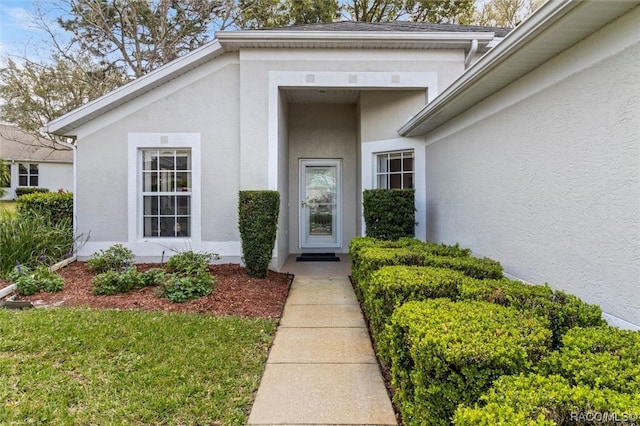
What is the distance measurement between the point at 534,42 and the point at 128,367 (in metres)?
4.63

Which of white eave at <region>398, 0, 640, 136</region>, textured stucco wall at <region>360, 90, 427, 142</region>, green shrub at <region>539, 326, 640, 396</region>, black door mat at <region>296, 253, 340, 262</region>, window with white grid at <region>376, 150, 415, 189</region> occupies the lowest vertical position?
black door mat at <region>296, 253, 340, 262</region>

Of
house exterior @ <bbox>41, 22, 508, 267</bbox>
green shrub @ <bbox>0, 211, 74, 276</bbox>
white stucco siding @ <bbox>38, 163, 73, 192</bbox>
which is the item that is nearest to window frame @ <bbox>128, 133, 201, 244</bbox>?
house exterior @ <bbox>41, 22, 508, 267</bbox>

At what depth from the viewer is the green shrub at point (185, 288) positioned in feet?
17.4

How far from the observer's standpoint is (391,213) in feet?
23.3

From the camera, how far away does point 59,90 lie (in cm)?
1573

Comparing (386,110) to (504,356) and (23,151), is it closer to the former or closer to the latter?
(504,356)

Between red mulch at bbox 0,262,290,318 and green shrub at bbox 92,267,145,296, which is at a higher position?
green shrub at bbox 92,267,145,296

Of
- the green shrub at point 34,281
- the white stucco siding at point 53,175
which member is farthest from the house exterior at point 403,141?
the white stucco siding at point 53,175

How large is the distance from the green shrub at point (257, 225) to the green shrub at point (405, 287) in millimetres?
3296

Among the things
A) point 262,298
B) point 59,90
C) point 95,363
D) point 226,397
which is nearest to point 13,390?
point 95,363

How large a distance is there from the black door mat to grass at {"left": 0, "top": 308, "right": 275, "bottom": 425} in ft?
14.8

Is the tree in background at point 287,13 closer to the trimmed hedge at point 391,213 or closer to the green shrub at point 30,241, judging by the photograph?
the green shrub at point 30,241

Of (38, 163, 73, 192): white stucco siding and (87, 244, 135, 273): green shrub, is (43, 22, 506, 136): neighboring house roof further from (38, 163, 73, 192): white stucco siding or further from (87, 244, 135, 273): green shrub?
(38, 163, 73, 192): white stucco siding

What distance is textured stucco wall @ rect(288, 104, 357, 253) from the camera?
33.0 ft
